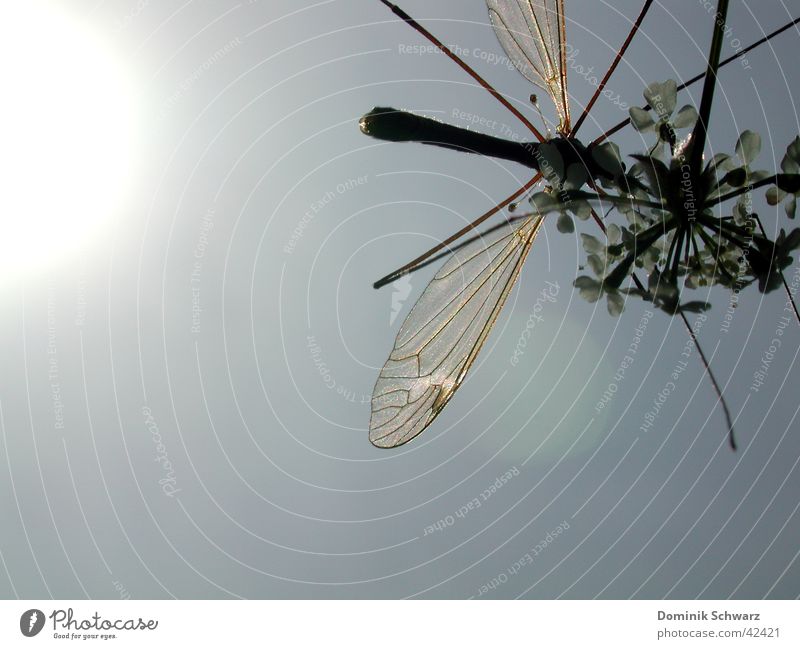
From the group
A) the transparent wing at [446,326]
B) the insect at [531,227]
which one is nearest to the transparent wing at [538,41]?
the insect at [531,227]

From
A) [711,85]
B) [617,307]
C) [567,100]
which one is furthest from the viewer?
[617,307]

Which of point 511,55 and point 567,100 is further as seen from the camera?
point 511,55

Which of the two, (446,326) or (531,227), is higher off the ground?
(531,227)

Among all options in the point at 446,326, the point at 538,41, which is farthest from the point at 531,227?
the point at 538,41

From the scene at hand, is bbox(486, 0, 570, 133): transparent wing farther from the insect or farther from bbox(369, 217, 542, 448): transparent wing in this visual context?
bbox(369, 217, 542, 448): transparent wing

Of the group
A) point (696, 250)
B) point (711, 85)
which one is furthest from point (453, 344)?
point (711, 85)

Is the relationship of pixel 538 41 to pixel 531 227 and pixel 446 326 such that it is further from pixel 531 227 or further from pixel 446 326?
pixel 446 326

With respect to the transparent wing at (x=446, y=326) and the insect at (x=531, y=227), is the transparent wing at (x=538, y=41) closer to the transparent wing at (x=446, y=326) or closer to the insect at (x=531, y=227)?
the insect at (x=531, y=227)
